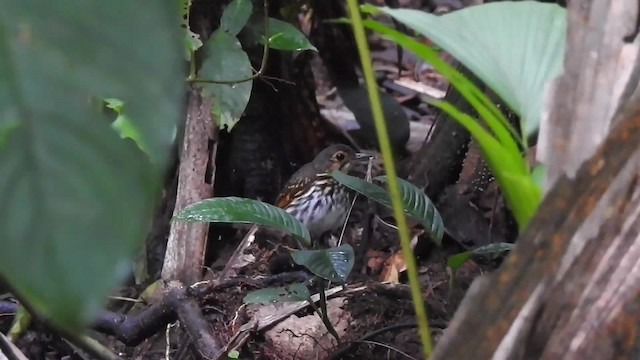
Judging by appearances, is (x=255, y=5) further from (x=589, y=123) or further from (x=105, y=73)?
(x=105, y=73)

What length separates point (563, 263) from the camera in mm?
614

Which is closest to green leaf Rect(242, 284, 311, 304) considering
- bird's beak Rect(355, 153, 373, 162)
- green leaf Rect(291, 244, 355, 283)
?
green leaf Rect(291, 244, 355, 283)

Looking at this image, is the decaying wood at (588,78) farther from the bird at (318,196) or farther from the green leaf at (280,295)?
the bird at (318,196)

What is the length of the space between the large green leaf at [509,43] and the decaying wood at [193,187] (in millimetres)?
1415

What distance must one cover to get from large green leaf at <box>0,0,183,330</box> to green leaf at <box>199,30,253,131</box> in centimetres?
162

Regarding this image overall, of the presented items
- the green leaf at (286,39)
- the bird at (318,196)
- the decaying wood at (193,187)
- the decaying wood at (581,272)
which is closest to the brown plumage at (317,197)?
the bird at (318,196)

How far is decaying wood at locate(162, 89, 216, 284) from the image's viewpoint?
6.45ft

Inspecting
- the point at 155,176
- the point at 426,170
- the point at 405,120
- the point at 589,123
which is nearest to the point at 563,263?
the point at 589,123

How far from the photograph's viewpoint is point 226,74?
1863mm

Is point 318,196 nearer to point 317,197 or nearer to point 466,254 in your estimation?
point 317,197

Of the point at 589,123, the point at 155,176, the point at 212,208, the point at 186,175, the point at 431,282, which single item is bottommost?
the point at 431,282

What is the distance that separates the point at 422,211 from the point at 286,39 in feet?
2.59

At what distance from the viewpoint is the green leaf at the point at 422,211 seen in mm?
1273

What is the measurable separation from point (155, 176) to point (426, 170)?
2.15m
